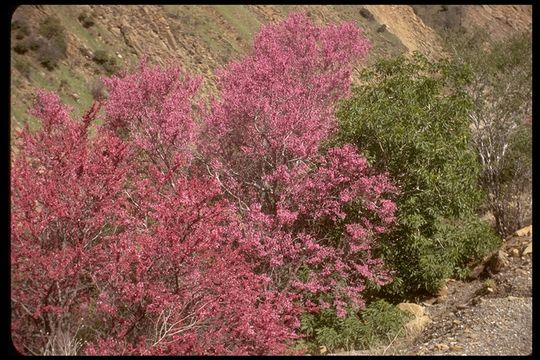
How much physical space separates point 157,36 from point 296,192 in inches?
913

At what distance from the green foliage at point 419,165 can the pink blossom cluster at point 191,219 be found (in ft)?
1.64

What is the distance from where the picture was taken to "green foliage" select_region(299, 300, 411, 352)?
9078 millimetres

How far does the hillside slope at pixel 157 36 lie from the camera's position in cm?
2148

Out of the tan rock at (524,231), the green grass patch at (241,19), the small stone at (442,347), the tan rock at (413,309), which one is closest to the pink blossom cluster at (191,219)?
the tan rock at (413,309)

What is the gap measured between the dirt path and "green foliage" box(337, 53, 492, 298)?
824 mm

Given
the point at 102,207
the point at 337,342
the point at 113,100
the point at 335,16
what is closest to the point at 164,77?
the point at 113,100

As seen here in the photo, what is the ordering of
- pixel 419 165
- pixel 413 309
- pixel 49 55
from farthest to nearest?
1. pixel 49 55
2. pixel 419 165
3. pixel 413 309

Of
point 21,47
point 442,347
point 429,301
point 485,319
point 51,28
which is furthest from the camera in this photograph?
point 51,28

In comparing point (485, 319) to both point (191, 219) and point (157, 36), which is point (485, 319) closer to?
point (191, 219)

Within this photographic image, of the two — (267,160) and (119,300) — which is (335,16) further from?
(119,300)

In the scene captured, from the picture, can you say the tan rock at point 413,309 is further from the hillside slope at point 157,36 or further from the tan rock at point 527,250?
the hillside slope at point 157,36

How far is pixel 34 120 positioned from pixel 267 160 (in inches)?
463

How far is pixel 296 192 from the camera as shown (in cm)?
1011

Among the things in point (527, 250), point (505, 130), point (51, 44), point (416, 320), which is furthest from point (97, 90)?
point (527, 250)
